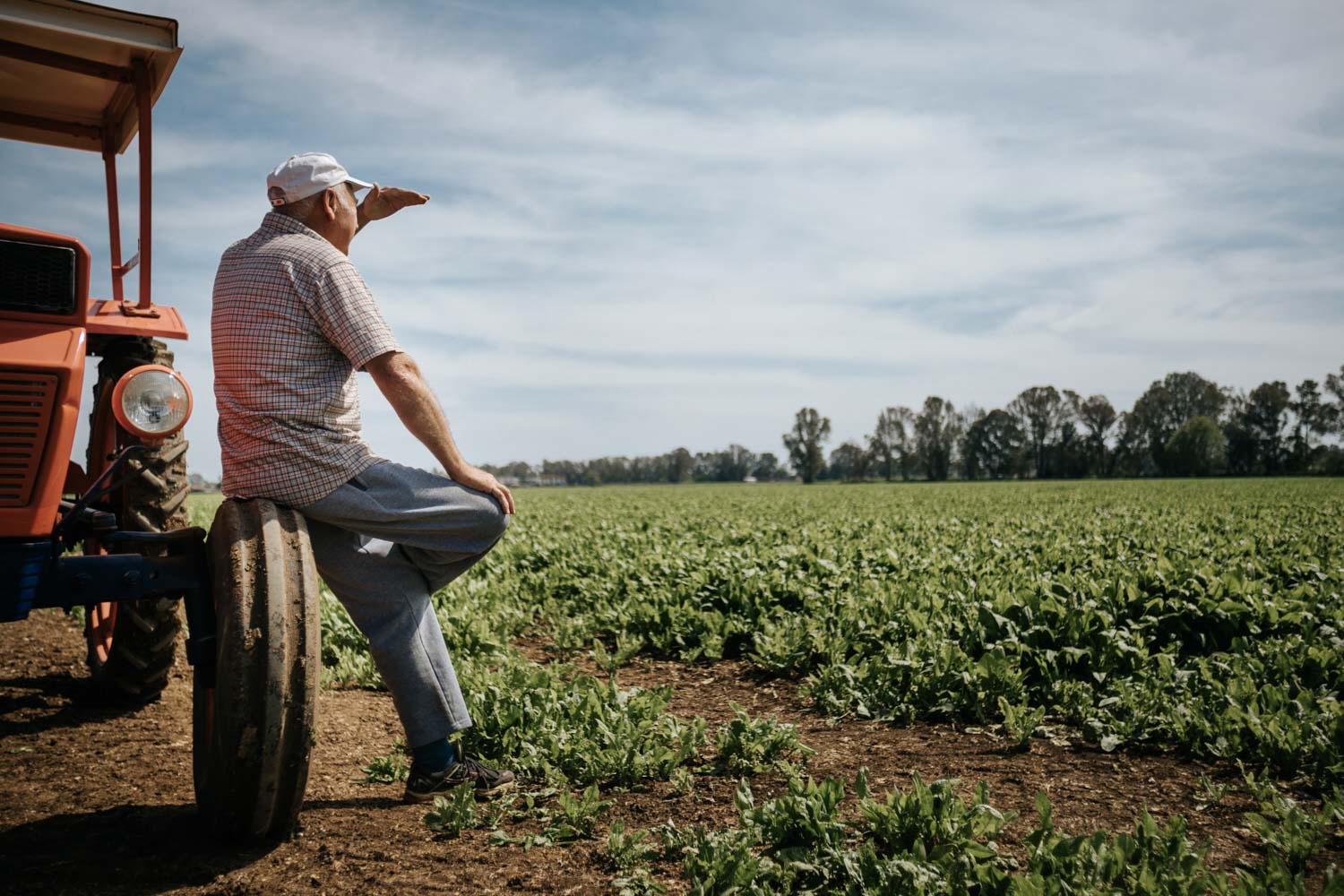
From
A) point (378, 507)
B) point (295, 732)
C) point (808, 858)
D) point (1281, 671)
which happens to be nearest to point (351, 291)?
point (378, 507)

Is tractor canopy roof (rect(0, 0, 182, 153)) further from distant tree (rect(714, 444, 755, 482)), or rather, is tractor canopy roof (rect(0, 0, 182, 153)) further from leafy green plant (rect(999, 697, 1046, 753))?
distant tree (rect(714, 444, 755, 482))

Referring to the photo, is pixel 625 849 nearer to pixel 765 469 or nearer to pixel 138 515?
pixel 138 515

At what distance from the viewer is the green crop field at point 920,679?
2.68 metres

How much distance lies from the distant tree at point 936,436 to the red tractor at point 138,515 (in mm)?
114488

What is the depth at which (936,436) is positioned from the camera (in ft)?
383

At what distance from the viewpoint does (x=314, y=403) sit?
291cm

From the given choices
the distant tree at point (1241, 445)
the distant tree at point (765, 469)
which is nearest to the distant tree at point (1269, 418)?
the distant tree at point (1241, 445)

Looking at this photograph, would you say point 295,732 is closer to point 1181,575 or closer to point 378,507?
point 378,507

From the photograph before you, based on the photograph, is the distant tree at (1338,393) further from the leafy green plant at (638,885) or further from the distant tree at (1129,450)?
the leafy green plant at (638,885)

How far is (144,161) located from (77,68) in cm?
49

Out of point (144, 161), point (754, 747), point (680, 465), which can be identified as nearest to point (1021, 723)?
point (754, 747)

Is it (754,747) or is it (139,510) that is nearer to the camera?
(754,747)

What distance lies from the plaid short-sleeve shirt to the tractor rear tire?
6.4 inches

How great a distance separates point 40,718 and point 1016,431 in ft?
384
